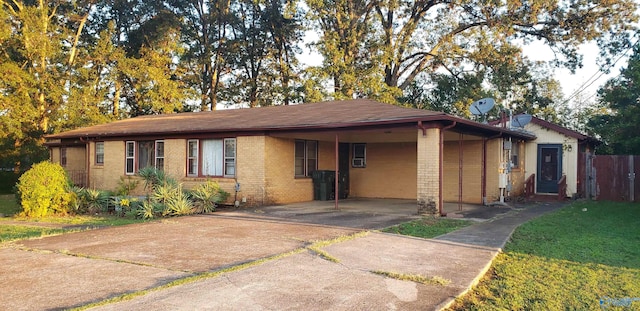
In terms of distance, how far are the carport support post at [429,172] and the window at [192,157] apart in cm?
859

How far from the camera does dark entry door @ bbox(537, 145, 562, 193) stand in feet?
64.2

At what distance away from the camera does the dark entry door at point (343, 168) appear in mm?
19016

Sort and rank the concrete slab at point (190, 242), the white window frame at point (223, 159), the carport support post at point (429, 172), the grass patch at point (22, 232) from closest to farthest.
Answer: the concrete slab at point (190, 242)
the grass patch at point (22, 232)
the carport support post at point (429, 172)
the white window frame at point (223, 159)

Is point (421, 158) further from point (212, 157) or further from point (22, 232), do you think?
point (22, 232)

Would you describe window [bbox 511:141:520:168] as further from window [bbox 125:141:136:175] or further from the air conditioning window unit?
window [bbox 125:141:136:175]

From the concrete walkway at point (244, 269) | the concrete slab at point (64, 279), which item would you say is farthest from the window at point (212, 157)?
the concrete slab at point (64, 279)

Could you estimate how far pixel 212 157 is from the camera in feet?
55.4

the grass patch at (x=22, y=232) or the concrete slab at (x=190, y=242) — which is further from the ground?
the concrete slab at (x=190, y=242)

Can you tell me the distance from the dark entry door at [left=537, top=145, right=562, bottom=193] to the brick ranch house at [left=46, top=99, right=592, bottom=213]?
2.38 feet

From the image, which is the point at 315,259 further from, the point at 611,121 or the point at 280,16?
the point at 280,16

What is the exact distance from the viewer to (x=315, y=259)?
7059 millimetres

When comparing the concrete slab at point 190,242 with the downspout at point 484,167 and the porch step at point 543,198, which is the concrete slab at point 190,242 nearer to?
the downspout at point 484,167

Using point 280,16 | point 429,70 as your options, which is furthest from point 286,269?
point 280,16

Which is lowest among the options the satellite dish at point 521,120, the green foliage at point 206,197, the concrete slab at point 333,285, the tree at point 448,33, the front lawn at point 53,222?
the front lawn at point 53,222
